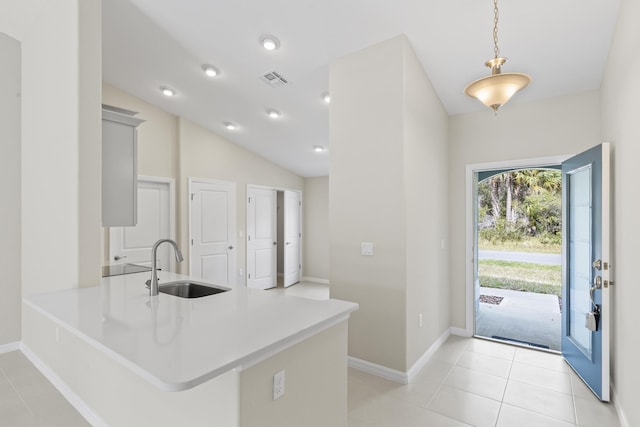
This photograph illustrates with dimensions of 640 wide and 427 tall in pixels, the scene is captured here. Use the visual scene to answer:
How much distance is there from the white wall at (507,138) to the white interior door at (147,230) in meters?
3.88

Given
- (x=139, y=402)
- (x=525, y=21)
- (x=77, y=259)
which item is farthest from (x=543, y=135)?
(x=77, y=259)

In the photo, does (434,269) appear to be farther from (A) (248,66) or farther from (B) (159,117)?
(B) (159,117)

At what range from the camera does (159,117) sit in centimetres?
455

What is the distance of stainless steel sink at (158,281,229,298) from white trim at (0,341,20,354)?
7.54 feet

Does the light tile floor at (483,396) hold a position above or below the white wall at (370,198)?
below

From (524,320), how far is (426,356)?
2267mm

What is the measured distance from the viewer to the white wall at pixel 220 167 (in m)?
4.76

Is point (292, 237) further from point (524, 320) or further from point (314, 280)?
point (524, 320)

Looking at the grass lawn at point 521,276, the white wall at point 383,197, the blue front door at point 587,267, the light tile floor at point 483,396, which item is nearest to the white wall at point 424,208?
the white wall at point 383,197

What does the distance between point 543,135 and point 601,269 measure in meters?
1.60

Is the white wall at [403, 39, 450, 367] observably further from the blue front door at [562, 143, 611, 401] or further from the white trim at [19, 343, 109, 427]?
the white trim at [19, 343, 109, 427]

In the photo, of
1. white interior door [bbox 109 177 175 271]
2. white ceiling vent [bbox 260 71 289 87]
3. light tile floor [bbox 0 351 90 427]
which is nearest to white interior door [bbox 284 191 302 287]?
white interior door [bbox 109 177 175 271]

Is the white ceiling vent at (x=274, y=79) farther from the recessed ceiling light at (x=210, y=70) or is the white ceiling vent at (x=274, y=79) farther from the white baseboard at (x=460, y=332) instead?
the white baseboard at (x=460, y=332)

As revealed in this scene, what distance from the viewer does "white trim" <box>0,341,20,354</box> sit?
10.4ft
